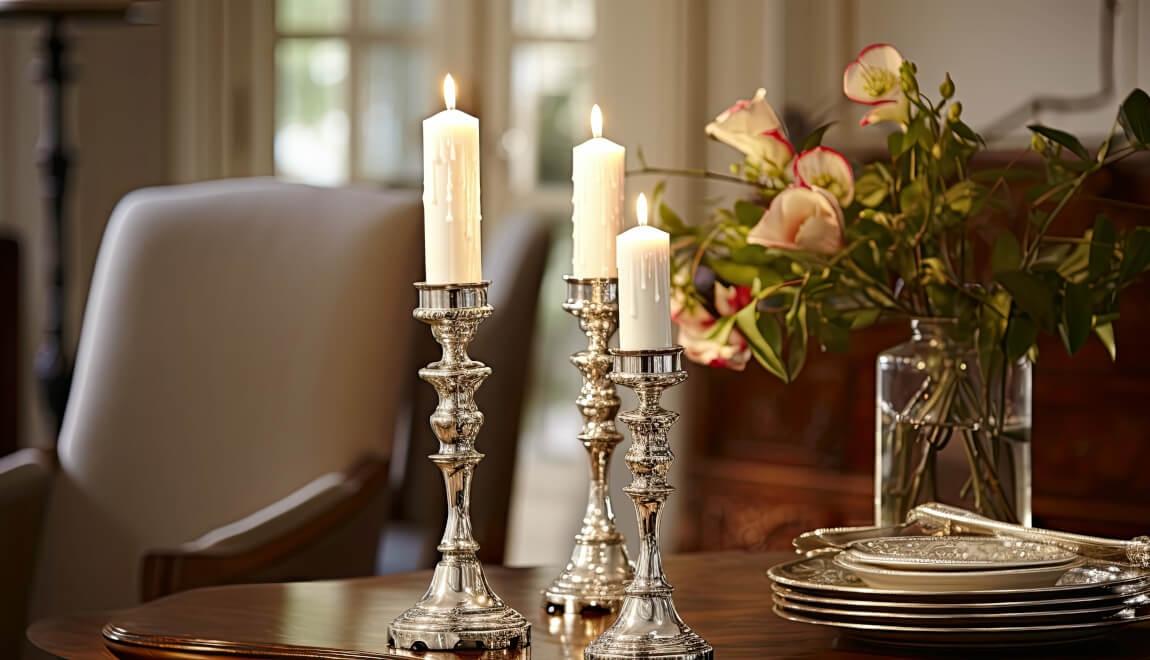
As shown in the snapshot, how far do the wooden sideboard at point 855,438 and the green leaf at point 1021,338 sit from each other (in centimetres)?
146

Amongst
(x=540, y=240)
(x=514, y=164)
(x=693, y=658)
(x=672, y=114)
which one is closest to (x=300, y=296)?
(x=540, y=240)

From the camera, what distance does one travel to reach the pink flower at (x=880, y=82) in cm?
126

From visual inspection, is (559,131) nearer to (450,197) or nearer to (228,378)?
(228,378)

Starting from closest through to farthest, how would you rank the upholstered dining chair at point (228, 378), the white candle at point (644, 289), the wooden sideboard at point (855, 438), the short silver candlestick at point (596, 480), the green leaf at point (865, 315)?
the white candle at point (644, 289) → the short silver candlestick at point (596, 480) → the green leaf at point (865, 315) → the upholstered dining chair at point (228, 378) → the wooden sideboard at point (855, 438)

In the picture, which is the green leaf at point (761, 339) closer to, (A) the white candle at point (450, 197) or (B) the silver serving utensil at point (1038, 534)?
(B) the silver serving utensil at point (1038, 534)

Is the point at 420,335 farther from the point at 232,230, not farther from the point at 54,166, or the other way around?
the point at 54,166

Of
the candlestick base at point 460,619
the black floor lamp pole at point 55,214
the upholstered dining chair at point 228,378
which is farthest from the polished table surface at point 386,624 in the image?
the black floor lamp pole at point 55,214

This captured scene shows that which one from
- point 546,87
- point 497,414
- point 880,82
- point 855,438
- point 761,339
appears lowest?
point 855,438

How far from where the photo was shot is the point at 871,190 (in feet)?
4.30

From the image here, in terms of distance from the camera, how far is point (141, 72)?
4.12 meters

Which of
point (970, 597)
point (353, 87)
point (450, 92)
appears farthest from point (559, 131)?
point (970, 597)

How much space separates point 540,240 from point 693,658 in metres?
1.24

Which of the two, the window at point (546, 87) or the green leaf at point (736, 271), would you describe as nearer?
the green leaf at point (736, 271)

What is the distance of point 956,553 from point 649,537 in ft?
0.84
